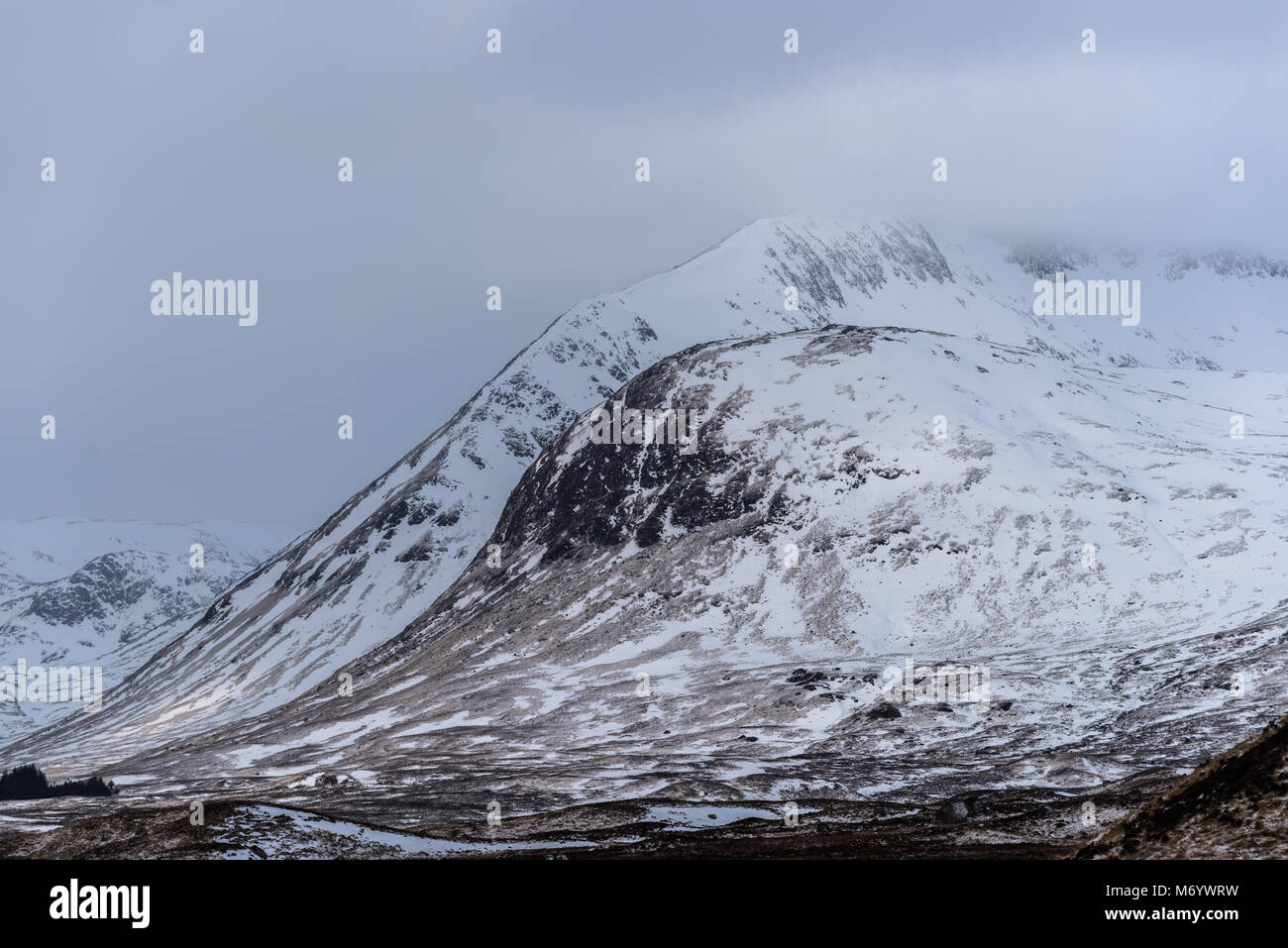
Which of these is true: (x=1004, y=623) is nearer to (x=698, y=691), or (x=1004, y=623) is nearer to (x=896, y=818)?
(x=698, y=691)

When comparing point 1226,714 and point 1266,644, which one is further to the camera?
point 1266,644

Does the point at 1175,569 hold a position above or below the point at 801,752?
above
